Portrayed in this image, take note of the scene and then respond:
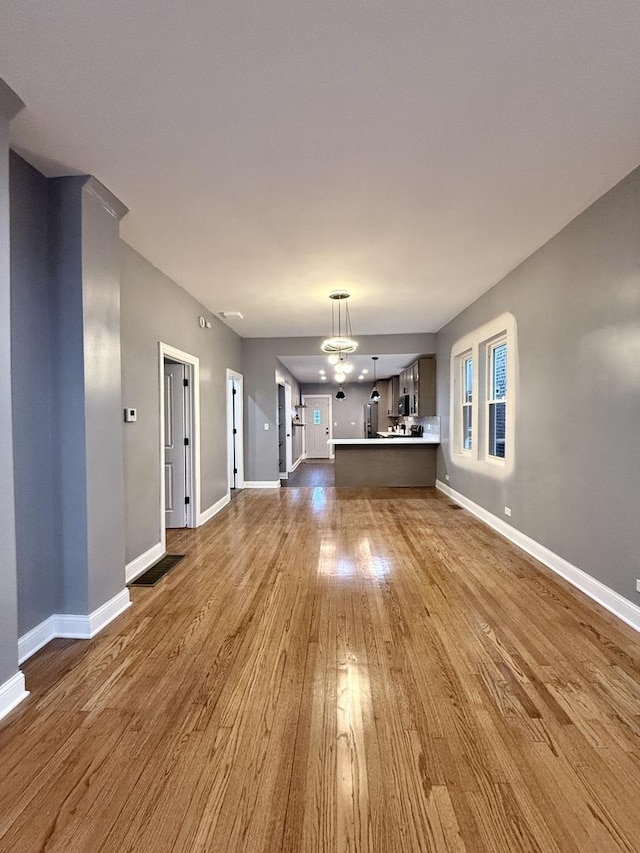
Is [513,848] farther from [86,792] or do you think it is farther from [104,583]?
[104,583]

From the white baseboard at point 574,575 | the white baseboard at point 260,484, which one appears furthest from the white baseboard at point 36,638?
the white baseboard at point 260,484

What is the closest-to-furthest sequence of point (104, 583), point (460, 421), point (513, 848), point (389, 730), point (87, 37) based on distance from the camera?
point (513, 848)
point (87, 37)
point (389, 730)
point (104, 583)
point (460, 421)

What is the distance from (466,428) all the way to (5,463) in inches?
227

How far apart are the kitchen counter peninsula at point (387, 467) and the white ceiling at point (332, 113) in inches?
182

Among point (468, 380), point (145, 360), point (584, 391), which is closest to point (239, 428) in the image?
point (145, 360)

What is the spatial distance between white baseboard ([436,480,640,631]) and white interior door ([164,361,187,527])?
3701 mm

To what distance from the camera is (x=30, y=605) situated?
92.4 inches

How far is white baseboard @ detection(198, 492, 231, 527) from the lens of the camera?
17.3ft

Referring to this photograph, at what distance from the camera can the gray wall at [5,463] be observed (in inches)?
72.3

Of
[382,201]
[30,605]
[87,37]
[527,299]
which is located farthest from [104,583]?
[527,299]

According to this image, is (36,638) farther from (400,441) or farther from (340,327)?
(400,441)

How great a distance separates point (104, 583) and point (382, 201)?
10.3 feet

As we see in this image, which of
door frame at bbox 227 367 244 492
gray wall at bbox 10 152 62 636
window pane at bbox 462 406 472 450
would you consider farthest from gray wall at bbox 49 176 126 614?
window pane at bbox 462 406 472 450

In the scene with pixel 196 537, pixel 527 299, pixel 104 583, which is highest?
pixel 527 299
